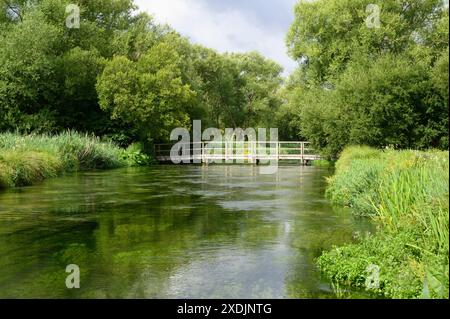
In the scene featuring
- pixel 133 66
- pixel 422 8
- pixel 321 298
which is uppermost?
pixel 422 8

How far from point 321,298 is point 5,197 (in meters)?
12.3

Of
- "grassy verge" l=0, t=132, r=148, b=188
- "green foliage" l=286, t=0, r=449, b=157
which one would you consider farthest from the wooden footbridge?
"grassy verge" l=0, t=132, r=148, b=188

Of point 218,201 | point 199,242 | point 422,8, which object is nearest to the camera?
point 199,242

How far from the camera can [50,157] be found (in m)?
24.1

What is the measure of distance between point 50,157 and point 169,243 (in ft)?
54.1

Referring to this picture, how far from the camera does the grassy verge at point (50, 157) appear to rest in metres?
19.4

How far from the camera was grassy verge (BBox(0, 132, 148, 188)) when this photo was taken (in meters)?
19.4

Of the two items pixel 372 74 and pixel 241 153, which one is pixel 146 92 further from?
pixel 372 74

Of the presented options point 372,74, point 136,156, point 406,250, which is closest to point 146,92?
point 136,156

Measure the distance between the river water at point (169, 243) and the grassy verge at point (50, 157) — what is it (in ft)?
8.91

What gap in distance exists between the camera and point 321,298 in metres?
6.06

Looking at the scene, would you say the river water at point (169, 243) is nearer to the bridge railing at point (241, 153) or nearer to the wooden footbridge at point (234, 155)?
the bridge railing at point (241, 153)
